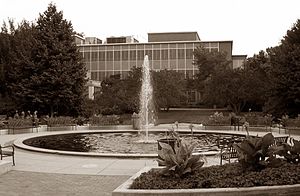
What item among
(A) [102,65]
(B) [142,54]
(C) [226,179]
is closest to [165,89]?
(B) [142,54]

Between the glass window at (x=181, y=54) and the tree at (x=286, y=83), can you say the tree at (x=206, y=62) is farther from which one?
the tree at (x=286, y=83)

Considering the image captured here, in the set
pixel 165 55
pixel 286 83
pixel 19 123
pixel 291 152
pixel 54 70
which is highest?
pixel 165 55

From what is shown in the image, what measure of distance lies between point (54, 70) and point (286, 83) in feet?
69.2

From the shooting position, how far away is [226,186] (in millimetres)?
7383

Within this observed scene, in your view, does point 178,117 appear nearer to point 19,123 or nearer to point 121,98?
point 121,98

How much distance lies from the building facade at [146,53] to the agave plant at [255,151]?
190 feet

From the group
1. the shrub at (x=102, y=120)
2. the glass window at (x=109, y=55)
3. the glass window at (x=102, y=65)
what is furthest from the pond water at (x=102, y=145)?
the glass window at (x=102, y=65)

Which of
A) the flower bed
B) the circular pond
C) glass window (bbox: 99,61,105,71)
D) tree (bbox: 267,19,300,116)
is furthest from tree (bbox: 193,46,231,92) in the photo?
the flower bed

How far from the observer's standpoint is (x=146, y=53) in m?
68.8

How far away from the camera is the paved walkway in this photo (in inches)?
348

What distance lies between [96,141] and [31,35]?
2442 cm

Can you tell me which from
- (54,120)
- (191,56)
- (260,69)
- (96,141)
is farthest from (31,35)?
(191,56)

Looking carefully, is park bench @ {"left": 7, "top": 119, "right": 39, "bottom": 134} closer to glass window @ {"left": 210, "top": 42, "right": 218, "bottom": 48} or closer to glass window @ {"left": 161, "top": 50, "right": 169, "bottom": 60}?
glass window @ {"left": 161, "top": 50, "right": 169, "bottom": 60}

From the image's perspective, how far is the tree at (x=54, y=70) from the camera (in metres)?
35.8
